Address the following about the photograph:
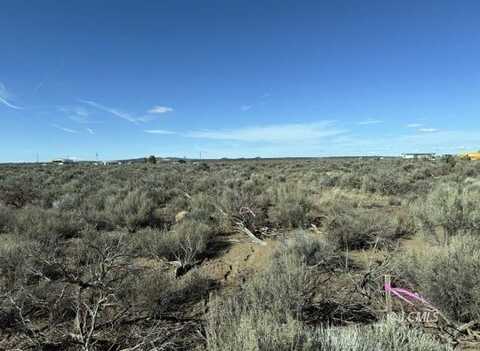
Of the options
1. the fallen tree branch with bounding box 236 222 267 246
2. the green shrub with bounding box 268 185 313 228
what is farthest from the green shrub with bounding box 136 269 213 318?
the green shrub with bounding box 268 185 313 228

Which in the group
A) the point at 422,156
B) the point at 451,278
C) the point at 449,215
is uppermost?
the point at 422,156

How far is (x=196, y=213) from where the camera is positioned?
34.8 feet

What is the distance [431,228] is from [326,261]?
10.7ft

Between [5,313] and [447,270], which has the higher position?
[447,270]

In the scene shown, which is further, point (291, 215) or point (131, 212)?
point (131, 212)

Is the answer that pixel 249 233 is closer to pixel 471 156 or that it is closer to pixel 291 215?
pixel 291 215

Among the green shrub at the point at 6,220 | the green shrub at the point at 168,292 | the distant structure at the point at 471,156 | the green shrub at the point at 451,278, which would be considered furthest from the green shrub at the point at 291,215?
the distant structure at the point at 471,156

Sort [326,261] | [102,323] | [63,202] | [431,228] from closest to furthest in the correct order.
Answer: [102,323], [326,261], [431,228], [63,202]

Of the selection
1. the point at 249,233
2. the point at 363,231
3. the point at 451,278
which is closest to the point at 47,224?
the point at 249,233

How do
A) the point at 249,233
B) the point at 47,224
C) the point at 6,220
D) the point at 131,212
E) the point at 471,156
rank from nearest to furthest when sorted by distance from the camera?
the point at 47,224, the point at 249,233, the point at 6,220, the point at 131,212, the point at 471,156

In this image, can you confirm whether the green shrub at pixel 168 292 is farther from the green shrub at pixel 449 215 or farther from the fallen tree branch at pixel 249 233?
the green shrub at pixel 449 215

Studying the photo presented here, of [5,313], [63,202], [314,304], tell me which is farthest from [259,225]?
[63,202]

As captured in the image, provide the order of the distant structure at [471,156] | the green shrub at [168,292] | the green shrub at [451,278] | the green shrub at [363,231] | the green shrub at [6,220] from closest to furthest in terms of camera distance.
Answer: the green shrub at [451,278], the green shrub at [168,292], the green shrub at [363,231], the green shrub at [6,220], the distant structure at [471,156]

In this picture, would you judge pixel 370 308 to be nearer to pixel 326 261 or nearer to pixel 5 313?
pixel 326 261
